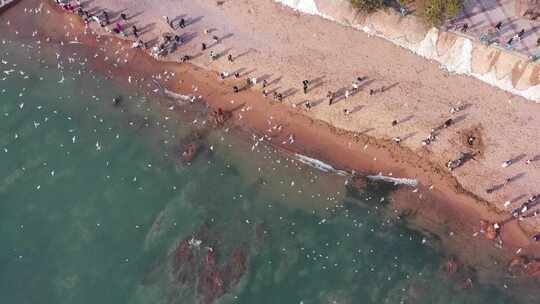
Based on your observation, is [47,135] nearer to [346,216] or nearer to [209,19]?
[209,19]

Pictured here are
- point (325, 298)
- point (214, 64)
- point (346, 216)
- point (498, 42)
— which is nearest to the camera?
point (325, 298)

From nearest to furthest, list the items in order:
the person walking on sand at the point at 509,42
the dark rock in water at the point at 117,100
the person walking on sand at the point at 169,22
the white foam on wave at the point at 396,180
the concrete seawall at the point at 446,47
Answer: the white foam on wave at the point at 396,180 → the concrete seawall at the point at 446,47 → the person walking on sand at the point at 509,42 → the dark rock in water at the point at 117,100 → the person walking on sand at the point at 169,22

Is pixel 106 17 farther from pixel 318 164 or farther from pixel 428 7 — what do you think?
pixel 428 7

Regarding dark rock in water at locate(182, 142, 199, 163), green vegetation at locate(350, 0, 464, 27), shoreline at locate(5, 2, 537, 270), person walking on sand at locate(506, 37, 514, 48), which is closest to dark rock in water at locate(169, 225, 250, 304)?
dark rock in water at locate(182, 142, 199, 163)

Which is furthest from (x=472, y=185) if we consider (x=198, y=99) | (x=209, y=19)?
(x=209, y=19)

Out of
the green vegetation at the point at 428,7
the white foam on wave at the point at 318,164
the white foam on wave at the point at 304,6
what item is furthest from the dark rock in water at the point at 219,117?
the green vegetation at the point at 428,7

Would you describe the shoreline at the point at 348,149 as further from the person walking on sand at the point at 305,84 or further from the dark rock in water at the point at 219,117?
the person walking on sand at the point at 305,84

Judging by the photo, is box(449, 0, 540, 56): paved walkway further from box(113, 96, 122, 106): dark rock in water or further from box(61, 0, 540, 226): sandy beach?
box(113, 96, 122, 106): dark rock in water
